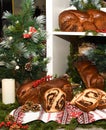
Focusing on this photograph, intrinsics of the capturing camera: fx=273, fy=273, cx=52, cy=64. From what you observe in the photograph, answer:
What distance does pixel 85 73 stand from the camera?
100cm

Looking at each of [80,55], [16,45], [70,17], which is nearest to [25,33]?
[16,45]

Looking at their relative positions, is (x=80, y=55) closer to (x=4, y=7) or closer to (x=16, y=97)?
(x=16, y=97)

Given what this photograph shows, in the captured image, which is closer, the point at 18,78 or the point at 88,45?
the point at 18,78

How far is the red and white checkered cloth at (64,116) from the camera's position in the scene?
2.48 ft

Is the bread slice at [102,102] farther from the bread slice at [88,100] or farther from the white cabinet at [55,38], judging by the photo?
the white cabinet at [55,38]

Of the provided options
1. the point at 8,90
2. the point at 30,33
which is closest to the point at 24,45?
the point at 30,33

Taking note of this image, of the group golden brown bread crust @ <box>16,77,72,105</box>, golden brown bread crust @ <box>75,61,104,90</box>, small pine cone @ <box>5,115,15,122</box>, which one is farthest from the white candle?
golden brown bread crust @ <box>75,61,104,90</box>

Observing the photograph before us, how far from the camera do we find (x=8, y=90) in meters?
0.92

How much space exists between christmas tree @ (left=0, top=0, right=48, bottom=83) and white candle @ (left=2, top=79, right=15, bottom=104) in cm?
8

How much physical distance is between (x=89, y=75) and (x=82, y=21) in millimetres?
196

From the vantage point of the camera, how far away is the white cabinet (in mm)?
956

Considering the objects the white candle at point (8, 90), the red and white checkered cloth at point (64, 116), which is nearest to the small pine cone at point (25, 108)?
the red and white checkered cloth at point (64, 116)

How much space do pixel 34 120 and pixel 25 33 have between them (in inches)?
12.5

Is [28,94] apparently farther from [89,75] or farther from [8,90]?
[89,75]
